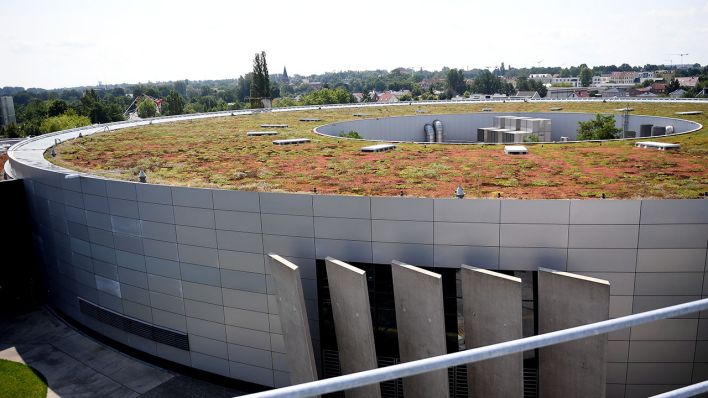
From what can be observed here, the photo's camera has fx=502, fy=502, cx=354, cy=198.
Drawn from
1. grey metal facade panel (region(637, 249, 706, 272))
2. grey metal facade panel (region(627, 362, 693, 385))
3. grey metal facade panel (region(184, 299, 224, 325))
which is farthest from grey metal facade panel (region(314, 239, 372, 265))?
grey metal facade panel (region(627, 362, 693, 385))

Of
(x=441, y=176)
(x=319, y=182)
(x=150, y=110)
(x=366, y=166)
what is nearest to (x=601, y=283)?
(x=441, y=176)

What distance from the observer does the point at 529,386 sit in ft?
49.4

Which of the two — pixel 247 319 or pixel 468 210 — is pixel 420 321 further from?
pixel 247 319

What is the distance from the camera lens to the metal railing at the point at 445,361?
338 cm

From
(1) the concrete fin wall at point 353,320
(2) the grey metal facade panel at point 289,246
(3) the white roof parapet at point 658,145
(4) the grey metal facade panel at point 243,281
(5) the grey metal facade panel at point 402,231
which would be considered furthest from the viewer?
(3) the white roof parapet at point 658,145

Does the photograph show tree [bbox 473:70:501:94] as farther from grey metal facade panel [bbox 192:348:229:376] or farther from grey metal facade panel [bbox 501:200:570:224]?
grey metal facade panel [bbox 501:200:570:224]

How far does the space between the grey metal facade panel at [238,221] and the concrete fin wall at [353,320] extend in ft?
10.3

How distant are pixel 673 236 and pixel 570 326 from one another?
12.9ft

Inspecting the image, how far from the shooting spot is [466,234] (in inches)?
566

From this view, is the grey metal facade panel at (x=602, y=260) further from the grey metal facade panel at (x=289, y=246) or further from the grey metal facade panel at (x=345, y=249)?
the grey metal facade panel at (x=289, y=246)

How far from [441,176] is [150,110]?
132 m

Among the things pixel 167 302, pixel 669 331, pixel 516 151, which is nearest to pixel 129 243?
pixel 167 302

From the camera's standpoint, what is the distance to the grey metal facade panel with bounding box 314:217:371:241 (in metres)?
15.3

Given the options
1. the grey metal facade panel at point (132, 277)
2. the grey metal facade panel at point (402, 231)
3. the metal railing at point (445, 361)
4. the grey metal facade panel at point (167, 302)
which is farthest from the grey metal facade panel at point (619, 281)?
the grey metal facade panel at point (132, 277)
